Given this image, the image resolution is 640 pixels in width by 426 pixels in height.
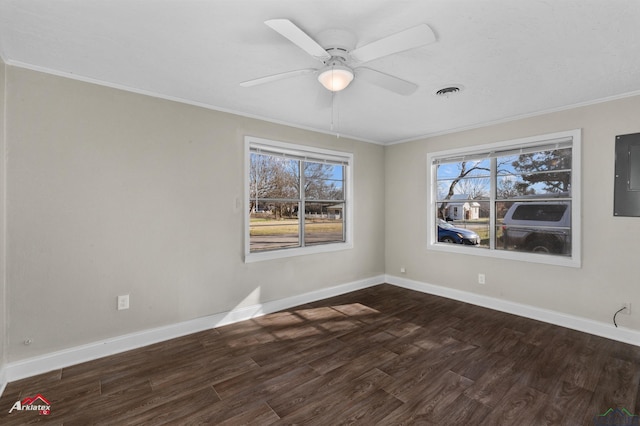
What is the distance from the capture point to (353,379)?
2299 millimetres

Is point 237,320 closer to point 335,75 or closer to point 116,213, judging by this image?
point 116,213

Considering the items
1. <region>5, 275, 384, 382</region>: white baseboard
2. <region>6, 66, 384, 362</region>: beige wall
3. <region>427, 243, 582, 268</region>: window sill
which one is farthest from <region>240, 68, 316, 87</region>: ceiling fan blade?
<region>427, 243, 582, 268</region>: window sill

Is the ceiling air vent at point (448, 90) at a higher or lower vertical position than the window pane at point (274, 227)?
higher

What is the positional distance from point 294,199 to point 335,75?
223 centimetres

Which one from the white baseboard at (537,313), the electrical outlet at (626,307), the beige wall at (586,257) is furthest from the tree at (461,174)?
the electrical outlet at (626,307)

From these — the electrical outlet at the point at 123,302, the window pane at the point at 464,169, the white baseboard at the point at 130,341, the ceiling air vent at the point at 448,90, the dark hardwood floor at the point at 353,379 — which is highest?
the ceiling air vent at the point at 448,90

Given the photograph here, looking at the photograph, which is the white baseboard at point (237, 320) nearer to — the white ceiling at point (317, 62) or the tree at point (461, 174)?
the tree at point (461, 174)

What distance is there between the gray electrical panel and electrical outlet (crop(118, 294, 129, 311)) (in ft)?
16.0

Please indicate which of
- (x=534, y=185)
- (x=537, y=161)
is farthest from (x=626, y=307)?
(x=537, y=161)

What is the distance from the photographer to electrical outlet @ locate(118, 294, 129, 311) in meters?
2.71

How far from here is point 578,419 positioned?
186cm

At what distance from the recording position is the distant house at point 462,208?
4.12m

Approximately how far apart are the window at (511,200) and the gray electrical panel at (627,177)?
1.01 feet

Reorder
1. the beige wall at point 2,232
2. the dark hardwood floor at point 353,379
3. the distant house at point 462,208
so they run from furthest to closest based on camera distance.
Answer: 1. the distant house at point 462,208
2. the beige wall at point 2,232
3. the dark hardwood floor at point 353,379
